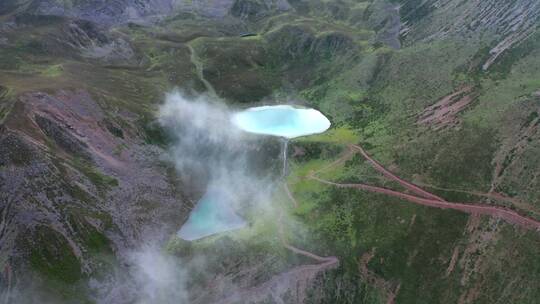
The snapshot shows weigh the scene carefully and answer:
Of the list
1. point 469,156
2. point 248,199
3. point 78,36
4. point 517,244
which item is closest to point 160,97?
point 248,199

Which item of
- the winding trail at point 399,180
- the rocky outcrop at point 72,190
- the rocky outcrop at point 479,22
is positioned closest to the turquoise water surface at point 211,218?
the rocky outcrop at point 72,190

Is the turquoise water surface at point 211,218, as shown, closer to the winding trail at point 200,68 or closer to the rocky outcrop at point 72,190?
the rocky outcrop at point 72,190

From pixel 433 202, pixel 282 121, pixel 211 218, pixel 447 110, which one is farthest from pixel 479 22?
pixel 211 218

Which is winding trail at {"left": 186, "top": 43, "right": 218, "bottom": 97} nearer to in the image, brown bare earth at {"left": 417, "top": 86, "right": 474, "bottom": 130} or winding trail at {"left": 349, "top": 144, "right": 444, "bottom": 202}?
winding trail at {"left": 349, "top": 144, "right": 444, "bottom": 202}

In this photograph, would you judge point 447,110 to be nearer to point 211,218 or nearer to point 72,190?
point 211,218

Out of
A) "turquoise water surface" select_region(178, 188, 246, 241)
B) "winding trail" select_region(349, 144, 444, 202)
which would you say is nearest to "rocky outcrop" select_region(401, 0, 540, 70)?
"winding trail" select_region(349, 144, 444, 202)

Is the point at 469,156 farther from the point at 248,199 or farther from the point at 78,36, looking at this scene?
the point at 78,36

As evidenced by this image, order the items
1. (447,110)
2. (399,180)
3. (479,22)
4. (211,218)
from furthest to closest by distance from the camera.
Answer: (479,22), (447,110), (211,218), (399,180)
